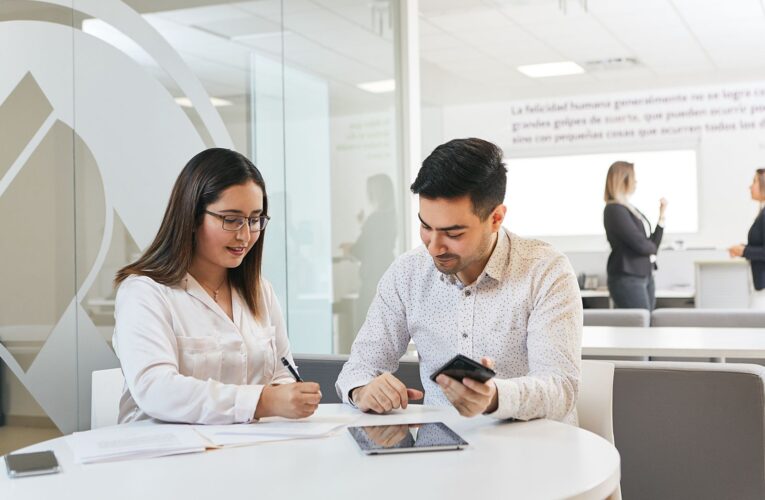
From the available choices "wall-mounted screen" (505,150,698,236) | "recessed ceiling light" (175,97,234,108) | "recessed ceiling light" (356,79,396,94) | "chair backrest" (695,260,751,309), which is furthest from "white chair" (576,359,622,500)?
"wall-mounted screen" (505,150,698,236)

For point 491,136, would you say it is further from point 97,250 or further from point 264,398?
point 264,398

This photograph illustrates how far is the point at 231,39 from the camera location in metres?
3.72

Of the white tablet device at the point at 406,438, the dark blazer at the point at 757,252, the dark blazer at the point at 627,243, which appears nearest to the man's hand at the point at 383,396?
the white tablet device at the point at 406,438

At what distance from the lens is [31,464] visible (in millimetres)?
1455

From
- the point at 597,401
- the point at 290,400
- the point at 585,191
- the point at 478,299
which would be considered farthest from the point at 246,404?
the point at 585,191

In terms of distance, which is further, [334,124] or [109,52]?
[334,124]

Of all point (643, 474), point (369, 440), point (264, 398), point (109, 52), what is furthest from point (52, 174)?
point (643, 474)

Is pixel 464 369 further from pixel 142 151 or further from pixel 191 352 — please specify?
pixel 142 151

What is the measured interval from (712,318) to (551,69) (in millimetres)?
5567

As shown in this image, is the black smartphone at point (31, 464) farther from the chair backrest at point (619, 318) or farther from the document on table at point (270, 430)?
the chair backrest at point (619, 318)

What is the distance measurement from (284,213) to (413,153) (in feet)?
4.95

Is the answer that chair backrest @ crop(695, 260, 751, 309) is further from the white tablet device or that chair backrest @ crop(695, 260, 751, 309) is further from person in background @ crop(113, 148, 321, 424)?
the white tablet device

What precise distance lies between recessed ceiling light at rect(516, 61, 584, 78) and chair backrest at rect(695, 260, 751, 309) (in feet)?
9.26

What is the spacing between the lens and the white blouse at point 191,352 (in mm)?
1809
